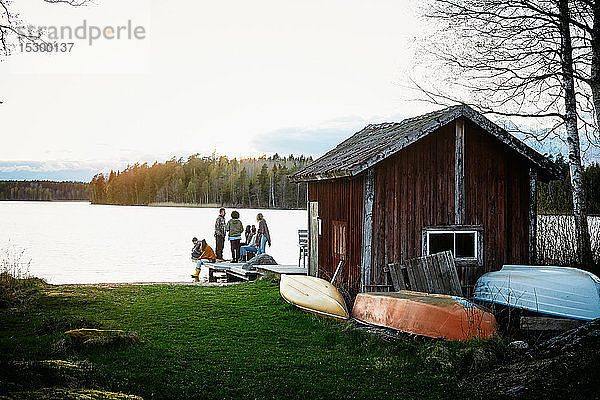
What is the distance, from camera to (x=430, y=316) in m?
11.1

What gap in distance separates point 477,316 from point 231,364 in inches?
171

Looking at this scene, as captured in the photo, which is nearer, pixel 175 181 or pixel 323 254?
pixel 323 254

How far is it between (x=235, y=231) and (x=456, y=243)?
12353 millimetres

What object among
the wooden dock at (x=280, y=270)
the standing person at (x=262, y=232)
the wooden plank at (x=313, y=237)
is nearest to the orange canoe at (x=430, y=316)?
the wooden plank at (x=313, y=237)

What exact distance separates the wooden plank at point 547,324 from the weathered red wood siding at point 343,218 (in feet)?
12.7

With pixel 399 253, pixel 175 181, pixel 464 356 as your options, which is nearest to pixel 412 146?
pixel 399 253

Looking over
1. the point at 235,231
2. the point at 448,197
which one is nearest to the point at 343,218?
the point at 448,197

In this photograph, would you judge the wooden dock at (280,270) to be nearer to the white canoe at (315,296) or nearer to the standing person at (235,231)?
the standing person at (235,231)

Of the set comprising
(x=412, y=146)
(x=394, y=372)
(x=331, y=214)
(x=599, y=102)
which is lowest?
(x=394, y=372)

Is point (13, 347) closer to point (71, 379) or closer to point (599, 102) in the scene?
point (71, 379)

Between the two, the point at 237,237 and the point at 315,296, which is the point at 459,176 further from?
the point at 237,237

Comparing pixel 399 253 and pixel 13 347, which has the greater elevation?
pixel 399 253

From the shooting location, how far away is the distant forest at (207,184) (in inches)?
4594

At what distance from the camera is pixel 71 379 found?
6.72 m
